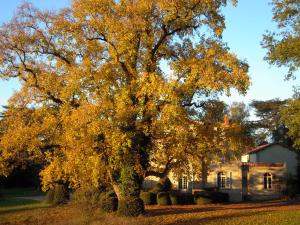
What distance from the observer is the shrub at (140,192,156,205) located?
36219 millimetres

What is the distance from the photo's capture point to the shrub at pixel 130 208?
23822mm

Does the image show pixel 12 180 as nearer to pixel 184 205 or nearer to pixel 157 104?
pixel 184 205

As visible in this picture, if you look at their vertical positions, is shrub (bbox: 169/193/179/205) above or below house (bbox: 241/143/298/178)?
below

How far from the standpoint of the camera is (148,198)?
3631 cm

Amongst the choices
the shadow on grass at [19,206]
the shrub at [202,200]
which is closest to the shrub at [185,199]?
the shrub at [202,200]

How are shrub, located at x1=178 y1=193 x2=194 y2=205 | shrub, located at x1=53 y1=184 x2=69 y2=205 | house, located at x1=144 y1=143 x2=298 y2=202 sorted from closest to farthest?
1. shrub, located at x1=53 y1=184 x2=69 y2=205
2. shrub, located at x1=178 y1=193 x2=194 y2=205
3. house, located at x1=144 y1=143 x2=298 y2=202

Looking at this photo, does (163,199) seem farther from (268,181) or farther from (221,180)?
(268,181)

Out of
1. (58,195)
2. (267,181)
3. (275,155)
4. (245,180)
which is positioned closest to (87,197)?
(58,195)

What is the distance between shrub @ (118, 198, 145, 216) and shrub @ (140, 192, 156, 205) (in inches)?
467

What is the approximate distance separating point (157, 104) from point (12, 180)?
1853 inches

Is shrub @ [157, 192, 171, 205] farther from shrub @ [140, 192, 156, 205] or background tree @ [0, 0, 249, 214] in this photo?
background tree @ [0, 0, 249, 214]

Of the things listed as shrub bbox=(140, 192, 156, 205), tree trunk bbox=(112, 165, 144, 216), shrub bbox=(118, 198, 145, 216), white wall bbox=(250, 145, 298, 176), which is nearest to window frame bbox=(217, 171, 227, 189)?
white wall bbox=(250, 145, 298, 176)

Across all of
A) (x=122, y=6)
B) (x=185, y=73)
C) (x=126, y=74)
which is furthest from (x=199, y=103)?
(x=122, y=6)

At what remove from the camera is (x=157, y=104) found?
21.7 meters
